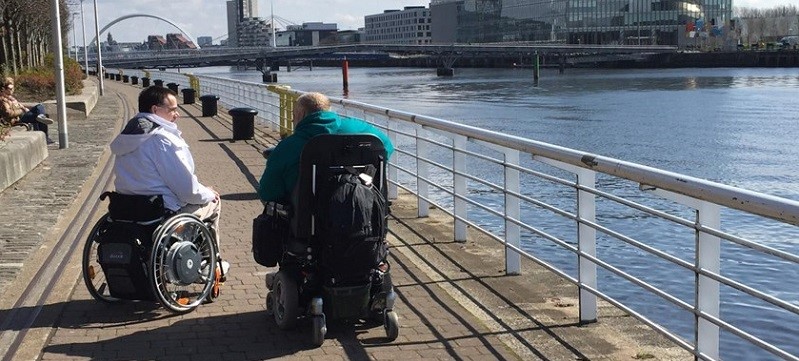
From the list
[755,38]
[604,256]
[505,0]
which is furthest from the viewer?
[505,0]

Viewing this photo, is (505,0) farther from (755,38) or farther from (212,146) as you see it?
(212,146)

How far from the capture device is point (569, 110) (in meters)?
47.5

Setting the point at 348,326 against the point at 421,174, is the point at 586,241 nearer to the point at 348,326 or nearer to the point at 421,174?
the point at 348,326

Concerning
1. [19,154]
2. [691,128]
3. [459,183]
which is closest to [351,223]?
[459,183]

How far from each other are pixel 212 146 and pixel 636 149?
15100mm

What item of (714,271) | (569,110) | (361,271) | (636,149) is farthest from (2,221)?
(569,110)

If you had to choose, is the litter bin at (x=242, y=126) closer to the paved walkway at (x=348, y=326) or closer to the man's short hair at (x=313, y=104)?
the paved walkway at (x=348, y=326)

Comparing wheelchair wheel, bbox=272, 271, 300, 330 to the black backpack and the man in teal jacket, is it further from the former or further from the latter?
the man in teal jacket

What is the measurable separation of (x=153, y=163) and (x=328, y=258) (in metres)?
1.44

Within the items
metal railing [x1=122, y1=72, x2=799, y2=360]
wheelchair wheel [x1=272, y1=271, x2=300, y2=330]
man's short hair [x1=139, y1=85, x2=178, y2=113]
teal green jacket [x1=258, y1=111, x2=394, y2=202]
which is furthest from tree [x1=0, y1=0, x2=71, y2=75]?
wheelchair wheel [x1=272, y1=271, x2=300, y2=330]

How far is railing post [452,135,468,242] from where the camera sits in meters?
8.70

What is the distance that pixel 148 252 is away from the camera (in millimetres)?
6242

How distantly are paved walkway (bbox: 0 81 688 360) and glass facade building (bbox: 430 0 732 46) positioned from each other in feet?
435

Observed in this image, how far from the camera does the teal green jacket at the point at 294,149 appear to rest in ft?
19.4
